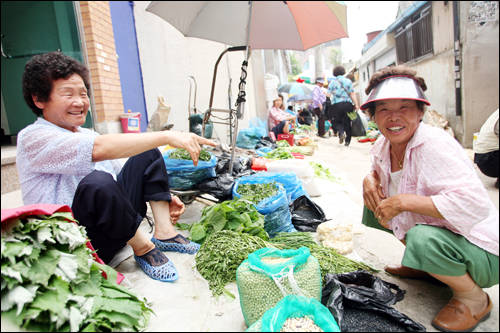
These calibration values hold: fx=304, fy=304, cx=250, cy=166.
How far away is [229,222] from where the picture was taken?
7.17 feet

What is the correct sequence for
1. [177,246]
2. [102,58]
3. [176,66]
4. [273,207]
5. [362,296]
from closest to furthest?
1. [362,296]
2. [177,246]
3. [273,207]
4. [102,58]
5. [176,66]

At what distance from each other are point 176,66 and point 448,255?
6.68 meters

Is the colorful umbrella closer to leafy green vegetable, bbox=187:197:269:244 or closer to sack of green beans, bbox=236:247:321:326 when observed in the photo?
leafy green vegetable, bbox=187:197:269:244

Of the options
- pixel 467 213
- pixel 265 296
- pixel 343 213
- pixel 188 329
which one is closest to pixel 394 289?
pixel 467 213

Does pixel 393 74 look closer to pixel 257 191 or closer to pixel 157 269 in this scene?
pixel 257 191

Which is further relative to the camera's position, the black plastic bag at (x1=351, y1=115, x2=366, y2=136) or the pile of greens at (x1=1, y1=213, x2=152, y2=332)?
the black plastic bag at (x1=351, y1=115, x2=366, y2=136)

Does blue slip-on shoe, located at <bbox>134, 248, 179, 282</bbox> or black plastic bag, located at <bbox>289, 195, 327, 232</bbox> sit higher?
blue slip-on shoe, located at <bbox>134, 248, 179, 282</bbox>

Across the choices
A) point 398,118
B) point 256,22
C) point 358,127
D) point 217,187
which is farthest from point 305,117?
point 398,118

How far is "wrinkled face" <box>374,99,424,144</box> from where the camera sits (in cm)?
154

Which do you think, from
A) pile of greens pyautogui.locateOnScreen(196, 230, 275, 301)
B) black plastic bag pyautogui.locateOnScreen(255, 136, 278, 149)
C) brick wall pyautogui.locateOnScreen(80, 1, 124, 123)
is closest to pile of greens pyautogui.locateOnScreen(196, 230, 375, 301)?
pile of greens pyautogui.locateOnScreen(196, 230, 275, 301)

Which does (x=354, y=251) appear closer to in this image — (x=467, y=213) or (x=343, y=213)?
(x=343, y=213)

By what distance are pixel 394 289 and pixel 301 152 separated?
16.3 ft

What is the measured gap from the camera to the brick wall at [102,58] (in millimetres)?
4238

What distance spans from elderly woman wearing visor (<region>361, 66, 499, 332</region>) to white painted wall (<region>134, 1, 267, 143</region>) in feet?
17.3
